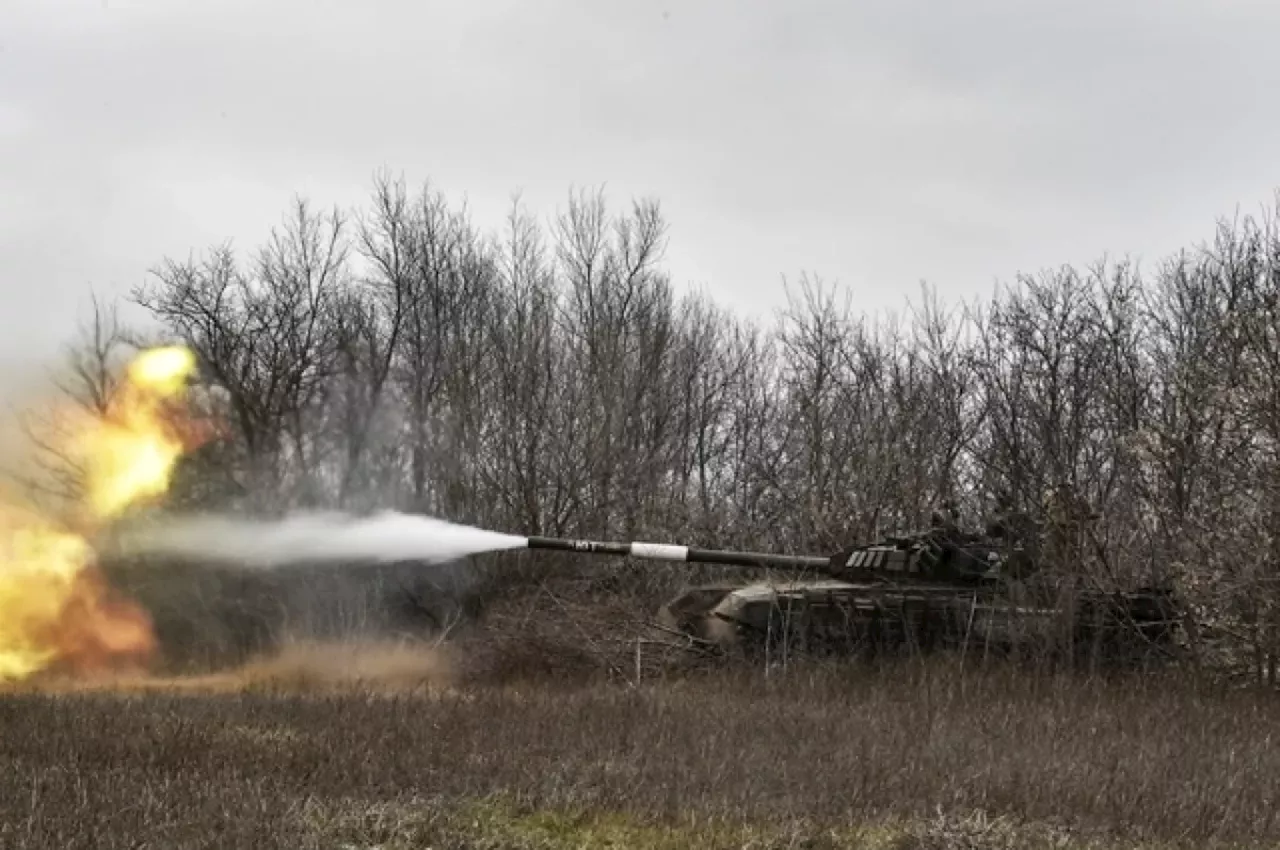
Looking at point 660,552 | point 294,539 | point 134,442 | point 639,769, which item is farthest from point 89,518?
point 639,769

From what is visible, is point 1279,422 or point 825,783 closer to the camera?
point 825,783

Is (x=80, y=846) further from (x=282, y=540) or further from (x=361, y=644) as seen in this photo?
(x=361, y=644)

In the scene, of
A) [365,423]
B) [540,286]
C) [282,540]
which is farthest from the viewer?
[540,286]

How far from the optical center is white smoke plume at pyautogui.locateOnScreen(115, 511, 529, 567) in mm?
16594

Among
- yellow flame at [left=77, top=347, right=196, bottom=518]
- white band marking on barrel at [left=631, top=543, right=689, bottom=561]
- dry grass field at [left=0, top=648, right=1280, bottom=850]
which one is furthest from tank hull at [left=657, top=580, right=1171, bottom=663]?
yellow flame at [left=77, top=347, right=196, bottom=518]

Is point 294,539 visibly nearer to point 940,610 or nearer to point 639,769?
point 940,610

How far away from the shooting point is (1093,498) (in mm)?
22875

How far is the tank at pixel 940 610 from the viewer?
1619cm

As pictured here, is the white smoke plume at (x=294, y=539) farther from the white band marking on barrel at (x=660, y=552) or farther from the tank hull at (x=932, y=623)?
the tank hull at (x=932, y=623)

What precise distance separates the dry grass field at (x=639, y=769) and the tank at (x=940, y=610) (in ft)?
6.49

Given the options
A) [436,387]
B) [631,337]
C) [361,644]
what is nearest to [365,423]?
[361,644]

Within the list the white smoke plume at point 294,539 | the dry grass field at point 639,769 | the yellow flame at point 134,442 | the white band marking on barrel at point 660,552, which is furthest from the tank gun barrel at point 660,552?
the yellow flame at point 134,442

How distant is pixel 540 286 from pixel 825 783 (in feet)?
84.5

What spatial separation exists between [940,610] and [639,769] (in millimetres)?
8335
